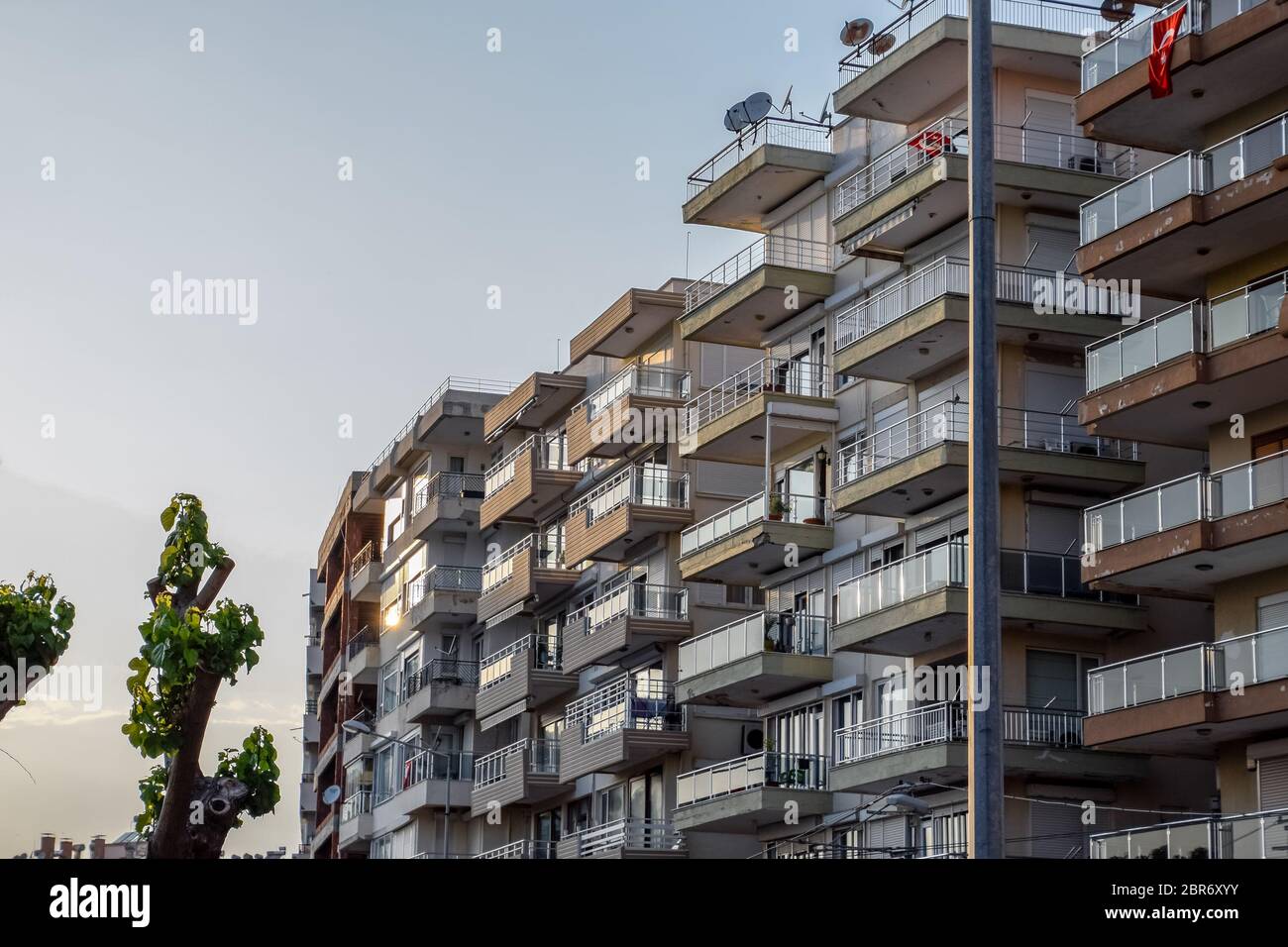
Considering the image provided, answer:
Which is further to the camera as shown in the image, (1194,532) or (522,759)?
(522,759)

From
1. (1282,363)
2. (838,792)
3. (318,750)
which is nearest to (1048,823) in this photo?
(838,792)

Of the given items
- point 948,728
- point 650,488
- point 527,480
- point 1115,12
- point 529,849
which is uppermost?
point 1115,12

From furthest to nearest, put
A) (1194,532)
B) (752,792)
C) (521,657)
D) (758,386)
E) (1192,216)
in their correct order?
(521,657), (758,386), (752,792), (1192,216), (1194,532)

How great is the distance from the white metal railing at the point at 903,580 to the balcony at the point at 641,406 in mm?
13618

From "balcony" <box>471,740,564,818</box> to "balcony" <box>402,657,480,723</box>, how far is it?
26.9ft

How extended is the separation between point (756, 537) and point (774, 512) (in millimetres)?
882

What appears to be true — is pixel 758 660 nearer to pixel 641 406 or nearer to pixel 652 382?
pixel 641 406

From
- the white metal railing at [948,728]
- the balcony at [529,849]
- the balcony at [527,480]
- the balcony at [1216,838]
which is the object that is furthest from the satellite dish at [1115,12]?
the balcony at [529,849]

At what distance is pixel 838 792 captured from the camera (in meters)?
44.6

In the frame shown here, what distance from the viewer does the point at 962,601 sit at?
130ft

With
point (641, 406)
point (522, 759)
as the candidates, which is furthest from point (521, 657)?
point (641, 406)

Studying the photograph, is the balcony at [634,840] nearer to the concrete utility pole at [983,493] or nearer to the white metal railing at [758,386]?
the white metal railing at [758,386]

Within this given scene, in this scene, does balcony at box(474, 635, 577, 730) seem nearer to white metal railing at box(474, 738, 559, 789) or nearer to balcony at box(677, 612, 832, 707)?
white metal railing at box(474, 738, 559, 789)
